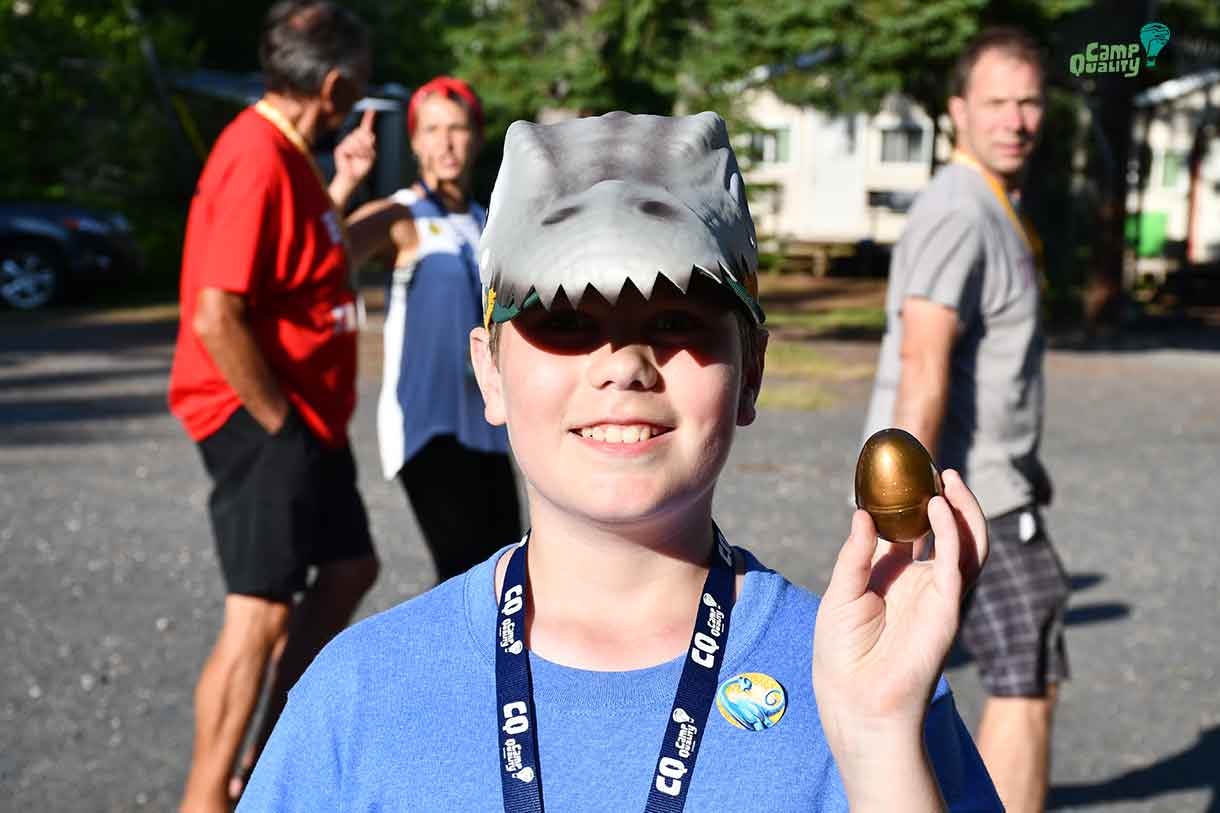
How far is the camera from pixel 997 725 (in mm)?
4035

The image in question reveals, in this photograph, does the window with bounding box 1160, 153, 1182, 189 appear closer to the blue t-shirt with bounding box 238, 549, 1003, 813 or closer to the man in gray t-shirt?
the man in gray t-shirt

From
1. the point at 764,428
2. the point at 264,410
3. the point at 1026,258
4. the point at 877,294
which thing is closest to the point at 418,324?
the point at 264,410

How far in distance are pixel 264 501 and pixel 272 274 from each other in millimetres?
652

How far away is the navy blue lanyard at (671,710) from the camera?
1715mm

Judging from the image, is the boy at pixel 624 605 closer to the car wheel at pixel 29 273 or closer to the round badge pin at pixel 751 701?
the round badge pin at pixel 751 701

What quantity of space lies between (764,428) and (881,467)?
1072cm

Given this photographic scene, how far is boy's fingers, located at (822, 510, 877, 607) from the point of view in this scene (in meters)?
1.66

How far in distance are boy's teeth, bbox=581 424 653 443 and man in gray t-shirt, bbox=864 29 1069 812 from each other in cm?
228

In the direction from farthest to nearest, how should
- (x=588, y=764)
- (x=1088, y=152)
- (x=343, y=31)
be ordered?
(x=1088, y=152), (x=343, y=31), (x=588, y=764)

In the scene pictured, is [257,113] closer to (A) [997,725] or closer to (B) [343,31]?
(B) [343,31]

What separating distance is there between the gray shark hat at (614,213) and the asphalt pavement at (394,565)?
11.4 ft

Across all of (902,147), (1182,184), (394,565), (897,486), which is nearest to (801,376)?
(394,565)

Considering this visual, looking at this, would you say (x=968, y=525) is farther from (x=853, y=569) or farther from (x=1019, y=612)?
(x=1019, y=612)

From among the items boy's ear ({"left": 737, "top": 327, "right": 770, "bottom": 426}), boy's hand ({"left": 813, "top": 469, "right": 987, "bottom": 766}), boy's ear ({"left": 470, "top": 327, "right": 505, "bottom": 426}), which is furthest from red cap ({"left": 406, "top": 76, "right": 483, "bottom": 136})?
boy's hand ({"left": 813, "top": 469, "right": 987, "bottom": 766})
